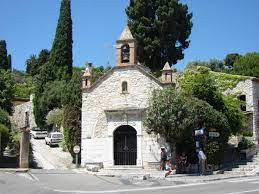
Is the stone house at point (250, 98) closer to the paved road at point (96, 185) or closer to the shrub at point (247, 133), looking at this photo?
the shrub at point (247, 133)

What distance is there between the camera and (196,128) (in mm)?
27203

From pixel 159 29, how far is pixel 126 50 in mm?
15099

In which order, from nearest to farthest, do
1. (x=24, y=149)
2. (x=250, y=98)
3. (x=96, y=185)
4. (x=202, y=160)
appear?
(x=96, y=185), (x=202, y=160), (x=24, y=149), (x=250, y=98)

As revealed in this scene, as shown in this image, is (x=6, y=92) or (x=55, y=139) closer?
(x=55, y=139)

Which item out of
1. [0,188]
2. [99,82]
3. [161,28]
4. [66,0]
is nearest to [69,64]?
[66,0]

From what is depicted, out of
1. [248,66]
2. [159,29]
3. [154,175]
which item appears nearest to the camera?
[154,175]

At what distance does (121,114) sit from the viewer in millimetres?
28859

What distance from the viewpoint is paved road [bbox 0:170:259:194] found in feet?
59.8

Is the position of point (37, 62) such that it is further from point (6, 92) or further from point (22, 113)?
point (6, 92)

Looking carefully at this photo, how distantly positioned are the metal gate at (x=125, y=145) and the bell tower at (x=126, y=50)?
4370mm

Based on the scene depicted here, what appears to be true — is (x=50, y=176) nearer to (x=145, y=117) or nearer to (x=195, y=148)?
(x=145, y=117)

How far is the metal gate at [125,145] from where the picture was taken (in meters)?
28.7

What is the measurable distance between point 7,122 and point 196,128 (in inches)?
606

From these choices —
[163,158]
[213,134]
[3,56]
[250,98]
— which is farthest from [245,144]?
[3,56]
